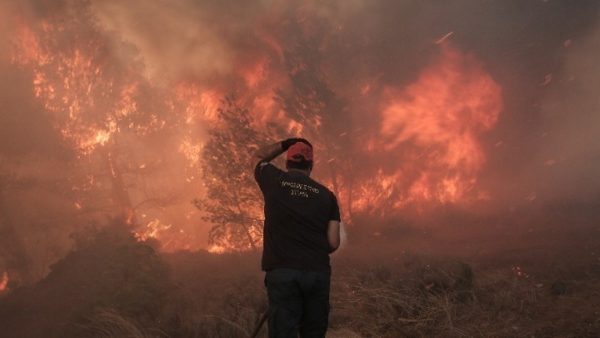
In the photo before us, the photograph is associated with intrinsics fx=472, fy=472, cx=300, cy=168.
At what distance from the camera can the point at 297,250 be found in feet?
12.3

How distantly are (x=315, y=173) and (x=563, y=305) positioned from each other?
13415 millimetres

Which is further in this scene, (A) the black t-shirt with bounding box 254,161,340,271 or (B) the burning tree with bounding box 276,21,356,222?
(B) the burning tree with bounding box 276,21,356,222

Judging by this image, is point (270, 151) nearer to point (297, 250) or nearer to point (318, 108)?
point (297, 250)

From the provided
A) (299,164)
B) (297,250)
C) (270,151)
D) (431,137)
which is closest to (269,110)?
(431,137)

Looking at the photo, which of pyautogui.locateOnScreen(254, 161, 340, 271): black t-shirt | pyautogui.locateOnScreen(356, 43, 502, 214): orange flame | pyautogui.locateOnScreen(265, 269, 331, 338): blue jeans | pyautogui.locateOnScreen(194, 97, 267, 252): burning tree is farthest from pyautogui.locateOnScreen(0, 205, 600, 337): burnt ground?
pyautogui.locateOnScreen(356, 43, 502, 214): orange flame

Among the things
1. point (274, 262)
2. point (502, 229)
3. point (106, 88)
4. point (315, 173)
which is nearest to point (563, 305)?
point (274, 262)

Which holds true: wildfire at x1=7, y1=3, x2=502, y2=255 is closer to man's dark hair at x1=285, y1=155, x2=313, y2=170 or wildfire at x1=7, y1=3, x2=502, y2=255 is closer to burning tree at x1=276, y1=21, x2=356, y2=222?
burning tree at x1=276, y1=21, x2=356, y2=222

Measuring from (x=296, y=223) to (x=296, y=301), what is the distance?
2.03 ft

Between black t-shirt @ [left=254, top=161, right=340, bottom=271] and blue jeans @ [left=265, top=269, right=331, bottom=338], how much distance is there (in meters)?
0.07

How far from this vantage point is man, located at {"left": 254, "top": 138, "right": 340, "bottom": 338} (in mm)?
3727

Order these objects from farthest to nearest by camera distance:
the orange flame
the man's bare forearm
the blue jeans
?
the orange flame
the man's bare forearm
the blue jeans

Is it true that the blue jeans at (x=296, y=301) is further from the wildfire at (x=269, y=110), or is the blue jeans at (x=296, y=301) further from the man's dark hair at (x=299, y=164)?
the wildfire at (x=269, y=110)

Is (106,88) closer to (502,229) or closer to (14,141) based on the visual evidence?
(14,141)

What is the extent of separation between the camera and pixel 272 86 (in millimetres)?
20469
